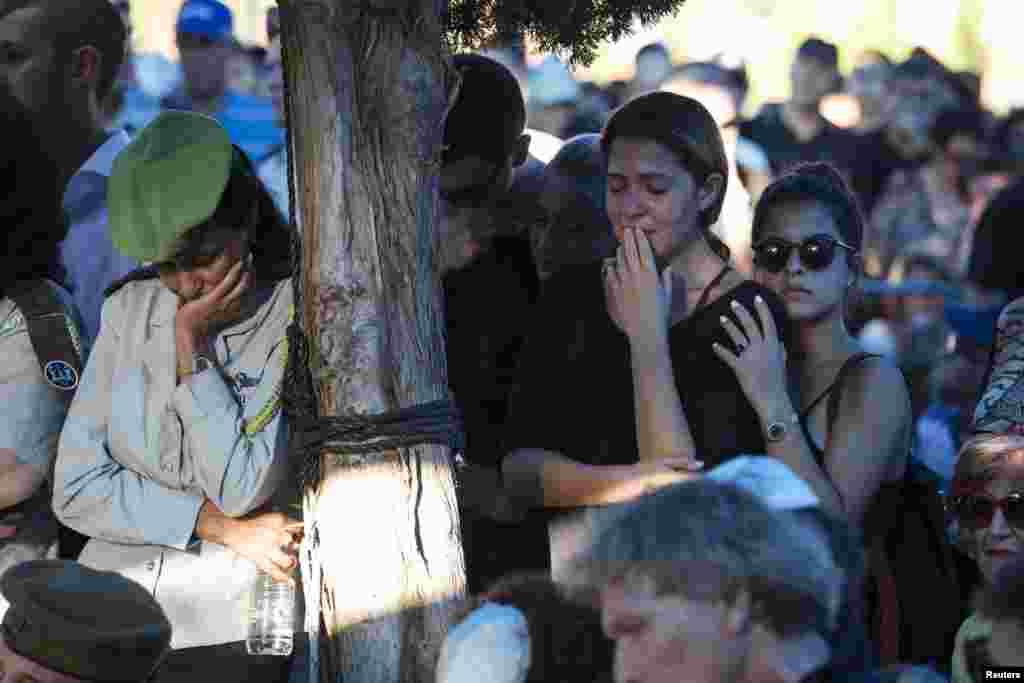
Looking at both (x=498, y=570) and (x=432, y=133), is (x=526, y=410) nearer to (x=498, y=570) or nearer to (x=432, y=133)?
(x=498, y=570)

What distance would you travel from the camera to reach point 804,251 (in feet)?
14.0

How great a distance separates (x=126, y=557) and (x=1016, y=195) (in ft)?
14.7

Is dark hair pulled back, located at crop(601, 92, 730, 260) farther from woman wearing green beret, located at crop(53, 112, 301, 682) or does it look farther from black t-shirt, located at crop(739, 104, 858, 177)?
black t-shirt, located at crop(739, 104, 858, 177)

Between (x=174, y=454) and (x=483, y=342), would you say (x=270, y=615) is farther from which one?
(x=483, y=342)

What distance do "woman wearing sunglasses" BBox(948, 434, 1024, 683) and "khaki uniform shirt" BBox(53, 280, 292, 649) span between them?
5.10 feet

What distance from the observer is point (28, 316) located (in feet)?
14.2

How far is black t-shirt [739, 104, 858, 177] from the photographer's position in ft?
37.5

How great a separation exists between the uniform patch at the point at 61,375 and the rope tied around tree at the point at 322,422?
2.69 feet

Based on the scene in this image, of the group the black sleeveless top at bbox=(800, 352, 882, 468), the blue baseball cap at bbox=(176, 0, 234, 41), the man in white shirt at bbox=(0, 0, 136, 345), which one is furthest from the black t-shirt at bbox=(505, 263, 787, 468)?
the blue baseball cap at bbox=(176, 0, 234, 41)

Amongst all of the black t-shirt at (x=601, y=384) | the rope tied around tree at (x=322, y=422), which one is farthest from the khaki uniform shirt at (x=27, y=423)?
the black t-shirt at (x=601, y=384)

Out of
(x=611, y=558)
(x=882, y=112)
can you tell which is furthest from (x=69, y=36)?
(x=882, y=112)

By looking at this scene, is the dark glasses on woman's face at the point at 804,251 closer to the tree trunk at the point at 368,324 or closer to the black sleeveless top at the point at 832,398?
the black sleeveless top at the point at 832,398

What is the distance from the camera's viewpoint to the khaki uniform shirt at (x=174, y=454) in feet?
12.6

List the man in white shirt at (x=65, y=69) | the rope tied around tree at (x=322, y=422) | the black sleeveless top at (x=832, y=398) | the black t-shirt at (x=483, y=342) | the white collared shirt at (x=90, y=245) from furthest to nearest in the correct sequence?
the man in white shirt at (x=65, y=69) → the white collared shirt at (x=90, y=245) → the black t-shirt at (x=483, y=342) → the black sleeveless top at (x=832, y=398) → the rope tied around tree at (x=322, y=422)
